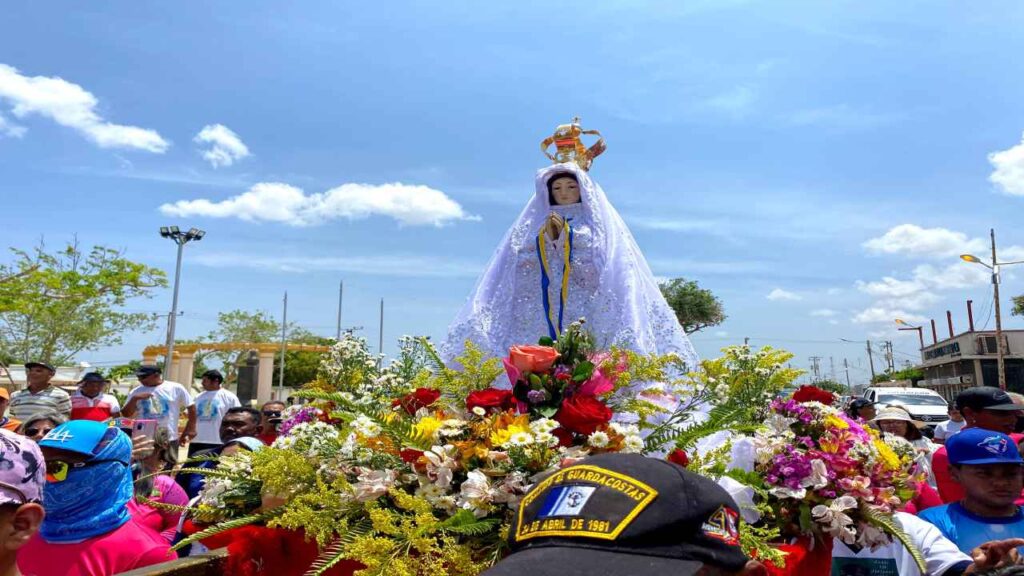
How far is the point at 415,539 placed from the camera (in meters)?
1.47

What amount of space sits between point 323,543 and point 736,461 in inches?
50.1

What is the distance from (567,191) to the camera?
5172mm

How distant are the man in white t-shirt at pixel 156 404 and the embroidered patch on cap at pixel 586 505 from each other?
7.73 meters

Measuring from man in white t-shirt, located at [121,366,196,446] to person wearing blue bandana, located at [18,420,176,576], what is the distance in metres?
5.51

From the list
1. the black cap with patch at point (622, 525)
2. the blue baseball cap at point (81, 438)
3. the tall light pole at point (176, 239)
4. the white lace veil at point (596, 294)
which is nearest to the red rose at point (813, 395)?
the black cap with patch at point (622, 525)

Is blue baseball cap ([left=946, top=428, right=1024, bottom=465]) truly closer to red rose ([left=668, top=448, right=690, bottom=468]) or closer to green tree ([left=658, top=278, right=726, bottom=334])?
red rose ([left=668, top=448, right=690, bottom=468])

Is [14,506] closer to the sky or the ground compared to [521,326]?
closer to the ground

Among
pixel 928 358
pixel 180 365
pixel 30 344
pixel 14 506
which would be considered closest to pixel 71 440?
pixel 14 506

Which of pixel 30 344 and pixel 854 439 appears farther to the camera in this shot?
pixel 30 344

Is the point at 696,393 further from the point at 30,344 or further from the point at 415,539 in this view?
the point at 30,344

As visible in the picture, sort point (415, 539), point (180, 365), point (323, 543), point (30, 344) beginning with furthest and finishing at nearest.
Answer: point (180, 365), point (30, 344), point (323, 543), point (415, 539)

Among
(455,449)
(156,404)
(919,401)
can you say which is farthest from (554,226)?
(919,401)

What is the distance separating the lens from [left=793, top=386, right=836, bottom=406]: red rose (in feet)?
7.65

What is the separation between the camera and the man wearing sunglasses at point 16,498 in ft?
5.77
